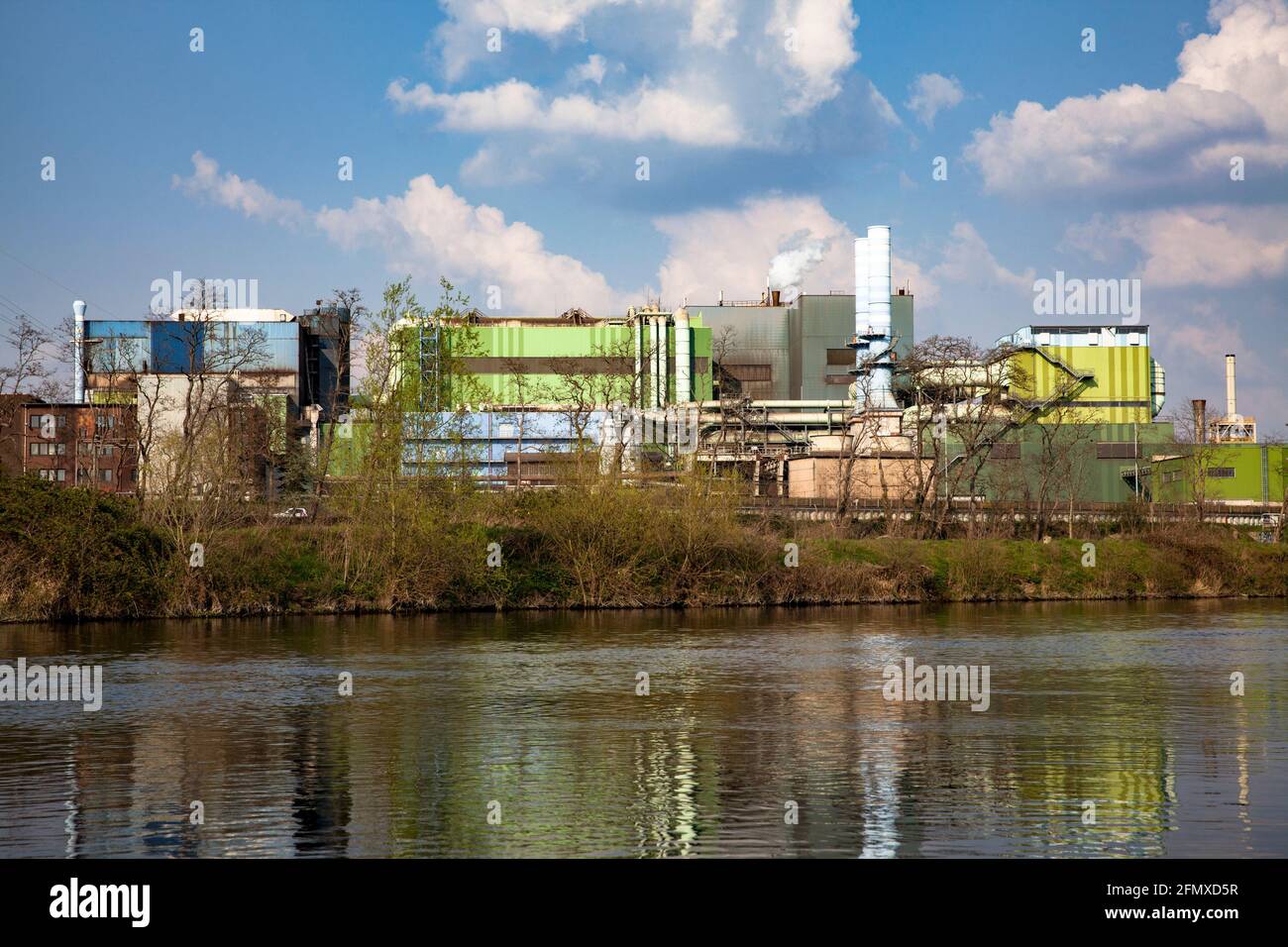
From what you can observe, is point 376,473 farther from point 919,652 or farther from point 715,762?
point 715,762

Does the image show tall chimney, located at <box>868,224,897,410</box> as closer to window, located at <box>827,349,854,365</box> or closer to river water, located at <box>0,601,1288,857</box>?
window, located at <box>827,349,854,365</box>

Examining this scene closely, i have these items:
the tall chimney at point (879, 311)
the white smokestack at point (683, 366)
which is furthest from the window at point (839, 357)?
the white smokestack at point (683, 366)

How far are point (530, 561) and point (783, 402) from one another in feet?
186

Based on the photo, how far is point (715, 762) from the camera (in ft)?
58.3

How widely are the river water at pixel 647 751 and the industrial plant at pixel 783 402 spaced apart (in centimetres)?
3352

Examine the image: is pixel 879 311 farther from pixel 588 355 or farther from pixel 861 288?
pixel 588 355

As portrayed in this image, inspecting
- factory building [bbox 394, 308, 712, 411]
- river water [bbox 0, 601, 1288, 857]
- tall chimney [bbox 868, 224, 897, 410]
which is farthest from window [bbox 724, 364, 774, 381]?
river water [bbox 0, 601, 1288, 857]

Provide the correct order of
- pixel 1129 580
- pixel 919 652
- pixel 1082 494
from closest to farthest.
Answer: pixel 919 652 → pixel 1129 580 → pixel 1082 494

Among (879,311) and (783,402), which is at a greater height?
(879,311)

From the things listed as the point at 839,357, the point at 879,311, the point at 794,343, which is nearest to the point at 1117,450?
the point at 879,311

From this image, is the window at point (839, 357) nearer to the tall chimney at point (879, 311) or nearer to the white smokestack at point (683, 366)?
the tall chimney at point (879, 311)

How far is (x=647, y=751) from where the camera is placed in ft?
61.8
